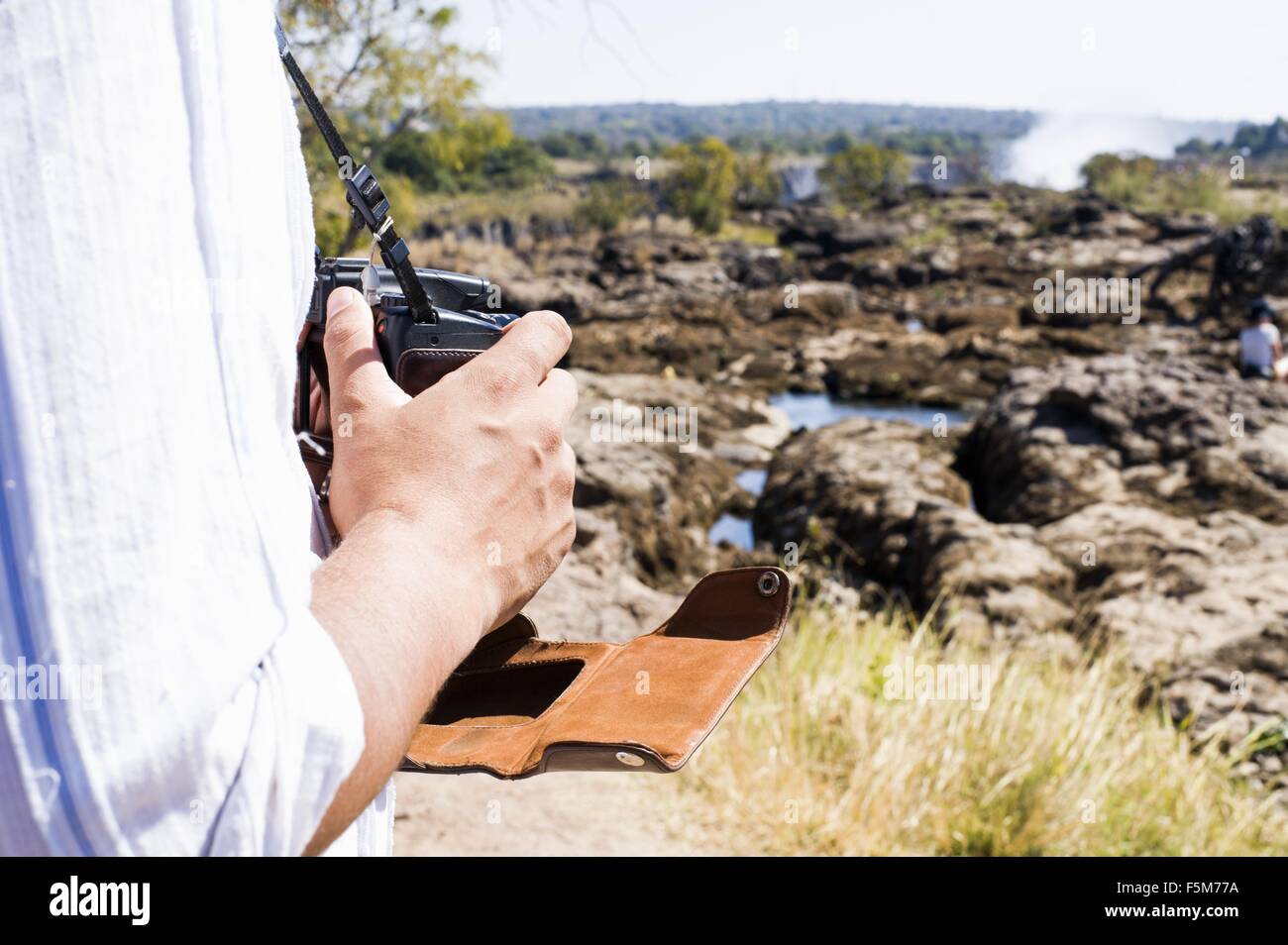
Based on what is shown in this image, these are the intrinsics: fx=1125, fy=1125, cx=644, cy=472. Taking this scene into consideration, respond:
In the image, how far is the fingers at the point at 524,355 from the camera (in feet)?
2.52

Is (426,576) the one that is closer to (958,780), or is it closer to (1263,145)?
(958,780)

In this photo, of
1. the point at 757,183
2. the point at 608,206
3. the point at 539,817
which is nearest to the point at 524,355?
the point at 539,817

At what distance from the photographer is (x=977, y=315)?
2238 centimetres

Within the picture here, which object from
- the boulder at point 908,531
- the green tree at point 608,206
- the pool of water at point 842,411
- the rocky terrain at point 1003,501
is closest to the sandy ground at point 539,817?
the rocky terrain at point 1003,501

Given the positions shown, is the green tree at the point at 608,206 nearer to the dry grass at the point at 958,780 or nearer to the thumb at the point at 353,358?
the dry grass at the point at 958,780

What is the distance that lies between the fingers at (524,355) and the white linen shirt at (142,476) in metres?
0.21

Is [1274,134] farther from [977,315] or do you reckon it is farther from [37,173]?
[37,173]

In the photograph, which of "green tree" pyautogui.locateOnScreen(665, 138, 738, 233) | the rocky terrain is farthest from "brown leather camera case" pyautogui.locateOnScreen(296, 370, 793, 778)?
"green tree" pyautogui.locateOnScreen(665, 138, 738, 233)

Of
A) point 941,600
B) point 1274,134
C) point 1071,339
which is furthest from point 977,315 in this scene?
point 1274,134

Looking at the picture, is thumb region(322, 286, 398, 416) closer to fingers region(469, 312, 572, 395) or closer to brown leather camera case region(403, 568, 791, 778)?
fingers region(469, 312, 572, 395)

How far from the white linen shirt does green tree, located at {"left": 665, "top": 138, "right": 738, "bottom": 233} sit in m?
40.1

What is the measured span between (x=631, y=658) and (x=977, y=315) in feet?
74.5

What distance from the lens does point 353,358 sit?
0.79 meters
